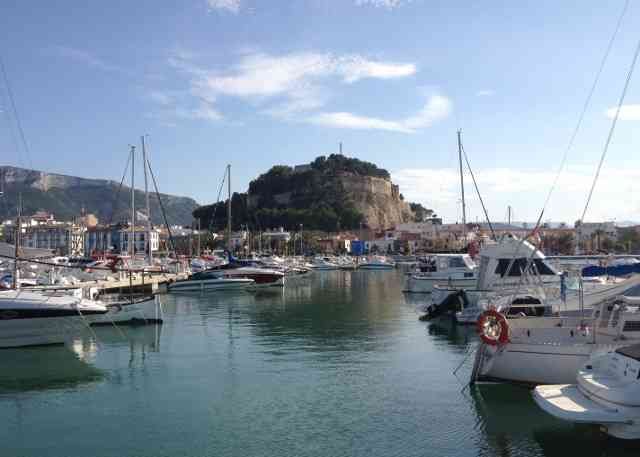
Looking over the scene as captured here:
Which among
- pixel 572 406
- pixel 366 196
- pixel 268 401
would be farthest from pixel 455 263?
pixel 366 196

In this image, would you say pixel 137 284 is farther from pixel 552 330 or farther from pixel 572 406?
pixel 572 406

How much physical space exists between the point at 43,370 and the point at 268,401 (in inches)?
338

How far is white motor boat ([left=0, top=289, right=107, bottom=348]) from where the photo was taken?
22.3 meters

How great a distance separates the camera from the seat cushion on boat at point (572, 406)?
37.1 feet

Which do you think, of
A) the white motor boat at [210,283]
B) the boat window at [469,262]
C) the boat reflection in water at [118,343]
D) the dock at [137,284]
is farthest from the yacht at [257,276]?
the boat reflection in water at [118,343]

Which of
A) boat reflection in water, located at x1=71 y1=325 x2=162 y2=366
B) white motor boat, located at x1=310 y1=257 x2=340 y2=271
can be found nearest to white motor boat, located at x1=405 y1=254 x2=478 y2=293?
boat reflection in water, located at x1=71 y1=325 x2=162 y2=366

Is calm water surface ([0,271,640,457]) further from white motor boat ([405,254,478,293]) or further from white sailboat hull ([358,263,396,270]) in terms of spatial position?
white sailboat hull ([358,263,396,270])

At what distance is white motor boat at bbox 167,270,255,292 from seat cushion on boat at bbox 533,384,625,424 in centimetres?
3991

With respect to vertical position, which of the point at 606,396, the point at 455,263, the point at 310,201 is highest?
the point at 310,201

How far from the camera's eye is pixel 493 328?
1595cm

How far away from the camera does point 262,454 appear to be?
12.5 metres

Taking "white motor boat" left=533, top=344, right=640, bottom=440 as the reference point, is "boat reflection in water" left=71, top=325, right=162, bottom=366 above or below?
below

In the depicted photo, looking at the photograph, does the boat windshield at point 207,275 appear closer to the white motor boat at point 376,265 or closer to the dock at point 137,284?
the dock at point 137,284

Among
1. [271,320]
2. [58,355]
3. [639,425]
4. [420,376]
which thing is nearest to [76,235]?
[271,320]
